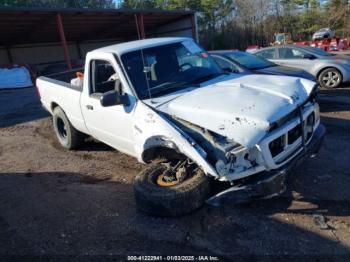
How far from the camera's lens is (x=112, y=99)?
420 cm

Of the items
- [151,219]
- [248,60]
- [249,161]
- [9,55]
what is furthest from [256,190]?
[9,55]

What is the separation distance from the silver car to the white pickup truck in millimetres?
6587

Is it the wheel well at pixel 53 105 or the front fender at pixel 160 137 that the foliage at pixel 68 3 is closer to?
the wheel well at pixel 53 105

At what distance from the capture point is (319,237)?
132 inches

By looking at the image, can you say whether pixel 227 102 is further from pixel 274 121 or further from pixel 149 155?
pixel 149 155

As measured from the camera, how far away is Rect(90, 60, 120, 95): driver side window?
5.17 m

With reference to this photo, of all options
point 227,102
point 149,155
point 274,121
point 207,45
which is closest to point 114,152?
point 149,155

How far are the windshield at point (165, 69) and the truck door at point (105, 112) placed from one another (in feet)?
0.92

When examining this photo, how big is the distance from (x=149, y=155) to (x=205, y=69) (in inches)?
63.9

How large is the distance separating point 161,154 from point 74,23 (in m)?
22.6

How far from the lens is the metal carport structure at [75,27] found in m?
20.7

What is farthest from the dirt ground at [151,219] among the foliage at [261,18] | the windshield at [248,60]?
the foliage at [261,18]

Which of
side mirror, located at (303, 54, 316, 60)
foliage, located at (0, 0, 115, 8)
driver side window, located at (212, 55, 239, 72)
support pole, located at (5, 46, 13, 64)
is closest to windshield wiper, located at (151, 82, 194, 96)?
driver side window, located at (212, 55, 239, 72)

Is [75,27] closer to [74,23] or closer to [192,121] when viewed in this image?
[74,23]
